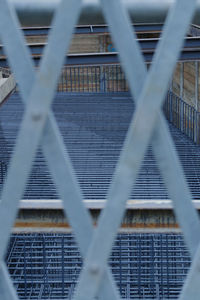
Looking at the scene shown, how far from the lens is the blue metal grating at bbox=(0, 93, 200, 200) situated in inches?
200

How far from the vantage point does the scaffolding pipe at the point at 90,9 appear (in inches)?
51.3

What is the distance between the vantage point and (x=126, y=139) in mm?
1179

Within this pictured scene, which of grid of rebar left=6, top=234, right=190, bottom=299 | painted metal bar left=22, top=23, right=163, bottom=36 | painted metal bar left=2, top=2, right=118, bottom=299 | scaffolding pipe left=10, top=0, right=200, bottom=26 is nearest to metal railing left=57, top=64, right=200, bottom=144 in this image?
painted metal bar left=22, top=23, right=163, bottom=36

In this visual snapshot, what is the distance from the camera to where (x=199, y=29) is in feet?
32.0

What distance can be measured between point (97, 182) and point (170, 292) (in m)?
1.34

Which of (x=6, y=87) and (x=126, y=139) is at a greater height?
(x=126, y=139)

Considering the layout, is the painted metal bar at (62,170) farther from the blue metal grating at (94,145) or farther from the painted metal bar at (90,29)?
the painted metal bar at (90,29)

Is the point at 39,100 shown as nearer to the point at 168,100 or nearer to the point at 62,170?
the point at 62,170

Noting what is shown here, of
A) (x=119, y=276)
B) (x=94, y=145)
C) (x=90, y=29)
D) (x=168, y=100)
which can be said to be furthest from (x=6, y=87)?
(x=119, y=276)

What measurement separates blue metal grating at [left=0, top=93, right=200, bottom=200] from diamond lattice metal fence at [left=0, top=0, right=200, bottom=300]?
3.53 metres

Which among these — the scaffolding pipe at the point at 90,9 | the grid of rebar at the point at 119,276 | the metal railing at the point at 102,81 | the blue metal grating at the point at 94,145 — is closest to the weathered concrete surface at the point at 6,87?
the blue metal grating at the point at 94,145

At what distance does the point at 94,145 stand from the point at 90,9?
5344 mm

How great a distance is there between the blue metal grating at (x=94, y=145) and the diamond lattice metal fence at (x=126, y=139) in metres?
3.53

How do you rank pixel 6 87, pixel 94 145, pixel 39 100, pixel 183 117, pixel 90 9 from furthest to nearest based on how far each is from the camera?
pixel 6 87 → pixel 183 117 → pixel 94 145 → pixel 90 9 → pixel 39 100
